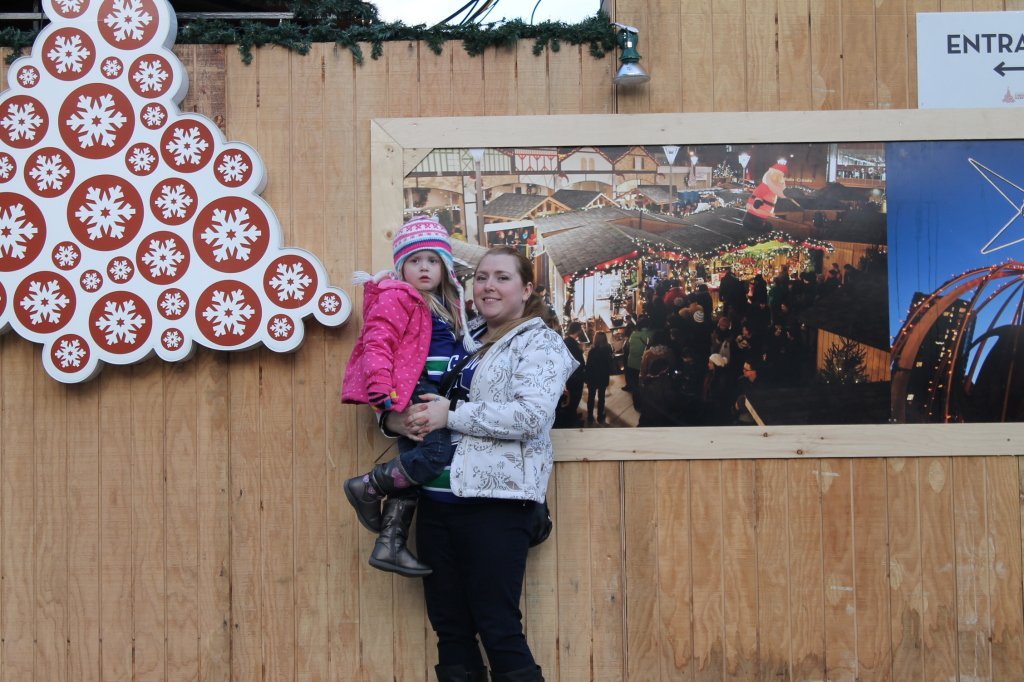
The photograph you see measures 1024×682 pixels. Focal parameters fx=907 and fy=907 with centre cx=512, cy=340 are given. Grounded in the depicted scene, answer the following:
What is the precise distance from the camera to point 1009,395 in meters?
3.23

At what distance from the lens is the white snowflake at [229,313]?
3.10m

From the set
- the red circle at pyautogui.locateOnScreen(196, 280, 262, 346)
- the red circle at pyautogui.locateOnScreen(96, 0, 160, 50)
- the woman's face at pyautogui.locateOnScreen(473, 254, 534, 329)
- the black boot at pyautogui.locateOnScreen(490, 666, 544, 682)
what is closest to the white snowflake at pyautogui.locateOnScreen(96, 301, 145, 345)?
the red circle at pyautogui.locateOnScreen(196, 280, 262, 346)

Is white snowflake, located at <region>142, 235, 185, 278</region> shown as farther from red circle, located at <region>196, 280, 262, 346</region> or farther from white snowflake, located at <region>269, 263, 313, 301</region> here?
white snowflake, located at <region>269, 263, 313, 301</region>

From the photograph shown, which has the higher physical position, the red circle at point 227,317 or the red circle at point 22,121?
the red circle at point 22,121

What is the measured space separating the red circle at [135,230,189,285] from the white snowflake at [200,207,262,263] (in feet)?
0.33

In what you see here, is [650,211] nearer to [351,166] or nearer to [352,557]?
[351,166]

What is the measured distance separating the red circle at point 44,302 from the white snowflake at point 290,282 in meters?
0.70

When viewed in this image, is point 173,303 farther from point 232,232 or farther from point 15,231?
point 15,231

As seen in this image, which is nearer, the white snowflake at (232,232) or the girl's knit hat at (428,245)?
the girl's knit hat at (428,245)

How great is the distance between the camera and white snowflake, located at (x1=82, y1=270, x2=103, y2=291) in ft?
10.2

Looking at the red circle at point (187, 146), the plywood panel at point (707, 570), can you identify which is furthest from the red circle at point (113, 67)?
the plywood panel at point (707, 570)

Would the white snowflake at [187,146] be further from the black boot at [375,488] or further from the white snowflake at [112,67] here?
the black boot at [375,488]

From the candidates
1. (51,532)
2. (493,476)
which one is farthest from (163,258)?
(493,476)

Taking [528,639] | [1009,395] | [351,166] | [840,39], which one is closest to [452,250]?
[351,166]
